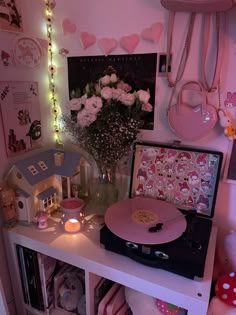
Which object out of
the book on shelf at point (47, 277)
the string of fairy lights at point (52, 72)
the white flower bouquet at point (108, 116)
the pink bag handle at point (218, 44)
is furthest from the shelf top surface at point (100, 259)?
the pink bag handle at point (218, 44)

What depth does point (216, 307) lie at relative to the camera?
837 mm

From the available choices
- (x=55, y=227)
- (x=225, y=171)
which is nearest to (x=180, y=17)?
(x=225, y=171)

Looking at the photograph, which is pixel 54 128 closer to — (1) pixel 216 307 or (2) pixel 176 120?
(2) pixel 176 120

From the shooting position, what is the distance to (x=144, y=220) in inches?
36.8

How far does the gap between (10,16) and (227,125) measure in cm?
98

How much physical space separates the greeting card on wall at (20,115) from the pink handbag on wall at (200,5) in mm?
686

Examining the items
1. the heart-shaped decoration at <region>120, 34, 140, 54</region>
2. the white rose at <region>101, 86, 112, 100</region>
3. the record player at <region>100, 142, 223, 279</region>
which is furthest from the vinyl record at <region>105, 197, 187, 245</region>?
the heart-shaped decoration at <region>120, 34, 140, 54</region>

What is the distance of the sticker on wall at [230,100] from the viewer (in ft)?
2.94

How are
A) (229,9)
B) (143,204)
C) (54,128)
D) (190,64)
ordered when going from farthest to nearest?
1. (54,128)
2. (143,204)
3. (190,64)
4. (229,9)

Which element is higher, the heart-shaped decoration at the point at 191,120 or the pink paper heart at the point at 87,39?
the pink paper heart at the point at 87,39

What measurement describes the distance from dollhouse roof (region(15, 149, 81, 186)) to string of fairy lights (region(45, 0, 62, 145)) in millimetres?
135

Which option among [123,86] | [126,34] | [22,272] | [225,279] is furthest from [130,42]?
[22,272]

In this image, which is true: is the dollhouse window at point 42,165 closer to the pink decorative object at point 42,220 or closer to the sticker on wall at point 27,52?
the pink decorative object at point 42,220

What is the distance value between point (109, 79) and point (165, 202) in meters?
0.59
